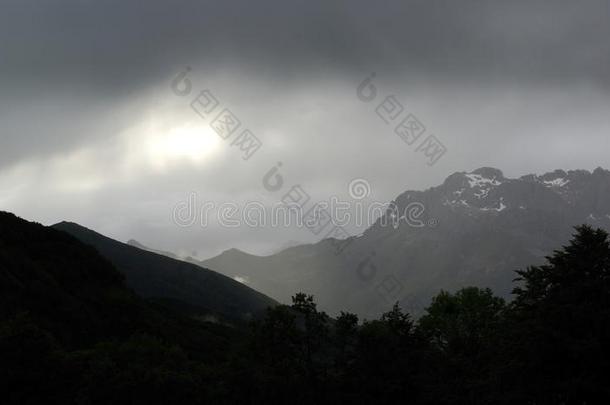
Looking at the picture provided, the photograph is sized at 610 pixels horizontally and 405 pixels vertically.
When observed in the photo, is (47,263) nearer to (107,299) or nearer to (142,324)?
(107,299)

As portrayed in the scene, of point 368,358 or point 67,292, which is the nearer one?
point 368,358

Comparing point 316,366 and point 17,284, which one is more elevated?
point 316,366

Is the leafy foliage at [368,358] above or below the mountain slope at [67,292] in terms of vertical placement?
above

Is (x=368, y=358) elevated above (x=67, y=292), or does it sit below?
above

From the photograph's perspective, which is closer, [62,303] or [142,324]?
[62,303]

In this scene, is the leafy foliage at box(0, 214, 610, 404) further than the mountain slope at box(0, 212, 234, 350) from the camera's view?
No

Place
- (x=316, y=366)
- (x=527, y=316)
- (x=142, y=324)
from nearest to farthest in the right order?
(x=527, y=316) → (x=316, y=366) → (x=142, y=324)

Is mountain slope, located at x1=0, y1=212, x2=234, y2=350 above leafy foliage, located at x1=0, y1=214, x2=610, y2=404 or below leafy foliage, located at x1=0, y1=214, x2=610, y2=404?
below

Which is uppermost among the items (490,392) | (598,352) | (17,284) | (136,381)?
(598,352)

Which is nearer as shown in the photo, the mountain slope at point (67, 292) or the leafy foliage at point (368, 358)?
the leafy foliage at point (368, 358)

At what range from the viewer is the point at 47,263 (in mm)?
125312

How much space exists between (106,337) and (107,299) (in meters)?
22.0

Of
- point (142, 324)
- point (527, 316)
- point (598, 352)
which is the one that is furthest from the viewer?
point (142, 324)

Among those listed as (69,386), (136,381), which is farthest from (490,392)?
(69,386)
